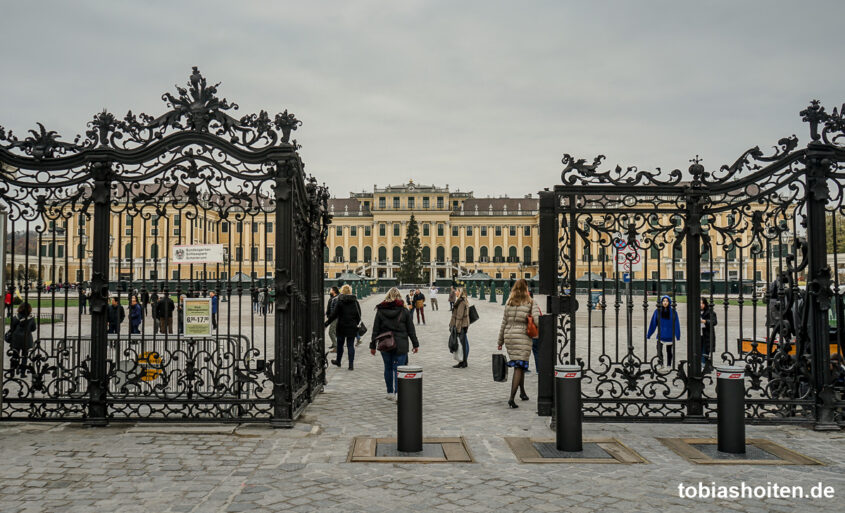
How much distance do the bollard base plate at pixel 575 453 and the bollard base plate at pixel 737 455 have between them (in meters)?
0.49

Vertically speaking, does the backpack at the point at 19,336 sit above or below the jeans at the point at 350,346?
above

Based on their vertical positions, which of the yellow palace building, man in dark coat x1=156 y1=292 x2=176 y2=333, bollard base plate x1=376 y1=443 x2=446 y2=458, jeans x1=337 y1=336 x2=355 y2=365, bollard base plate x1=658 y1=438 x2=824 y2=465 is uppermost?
the yellow palace building

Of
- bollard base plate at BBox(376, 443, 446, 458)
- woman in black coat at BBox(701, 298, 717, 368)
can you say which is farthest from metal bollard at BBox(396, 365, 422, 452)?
woman in black coat at BBox(701, 298, 717, 368)

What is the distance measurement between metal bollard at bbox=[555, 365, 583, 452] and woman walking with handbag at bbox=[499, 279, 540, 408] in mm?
2417

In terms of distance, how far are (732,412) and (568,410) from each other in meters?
1.52

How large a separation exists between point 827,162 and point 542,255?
3.26 m

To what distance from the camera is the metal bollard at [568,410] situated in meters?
6.43

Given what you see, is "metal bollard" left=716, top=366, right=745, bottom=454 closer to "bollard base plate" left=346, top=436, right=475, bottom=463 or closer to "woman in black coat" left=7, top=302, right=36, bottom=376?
"bollard base plate" left=346, top=436, right=475, bottom=463

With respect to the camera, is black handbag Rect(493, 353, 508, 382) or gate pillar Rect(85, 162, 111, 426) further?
black handbag Rect(493, 353, 508, 382)

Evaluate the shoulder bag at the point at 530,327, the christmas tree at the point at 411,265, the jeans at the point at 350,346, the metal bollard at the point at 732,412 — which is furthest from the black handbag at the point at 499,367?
the christmas tree at the point at 411,265

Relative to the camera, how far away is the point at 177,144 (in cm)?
775

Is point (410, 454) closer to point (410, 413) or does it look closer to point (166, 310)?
point (410, 413)

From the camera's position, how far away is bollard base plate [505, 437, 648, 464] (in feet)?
20.1

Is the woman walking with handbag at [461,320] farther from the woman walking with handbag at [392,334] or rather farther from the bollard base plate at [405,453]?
the bollard base plate at [405,453]
